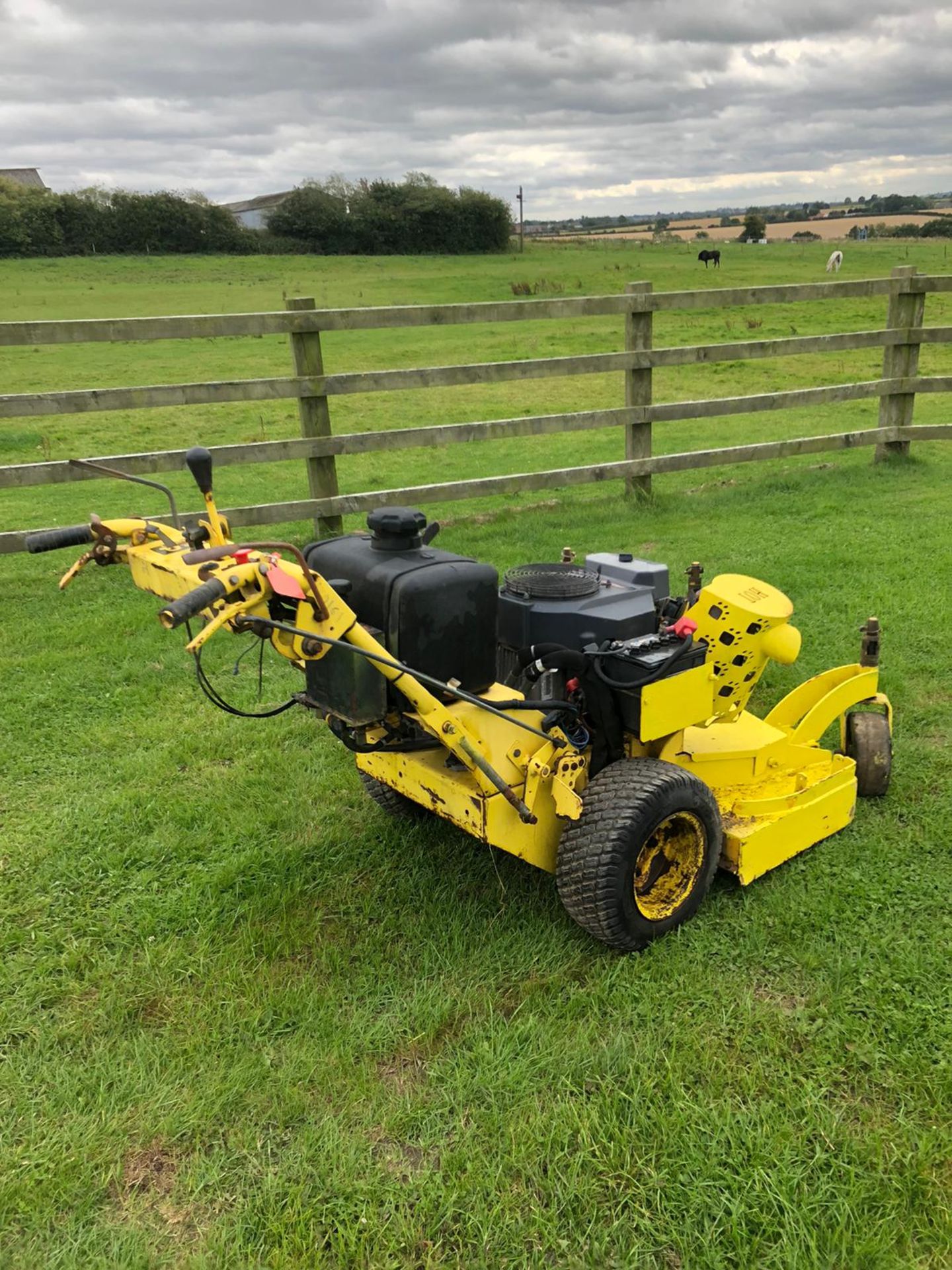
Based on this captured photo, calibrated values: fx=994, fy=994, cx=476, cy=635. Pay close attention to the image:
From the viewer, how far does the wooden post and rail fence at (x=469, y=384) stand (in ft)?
19.7

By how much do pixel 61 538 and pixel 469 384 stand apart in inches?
209

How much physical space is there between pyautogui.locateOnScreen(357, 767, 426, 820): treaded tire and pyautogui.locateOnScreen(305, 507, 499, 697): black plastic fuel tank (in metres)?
0.90

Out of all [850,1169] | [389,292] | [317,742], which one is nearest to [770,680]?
[317,742]

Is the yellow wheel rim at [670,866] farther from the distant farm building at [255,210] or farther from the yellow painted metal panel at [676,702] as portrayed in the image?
the distant farm building at [255,210]

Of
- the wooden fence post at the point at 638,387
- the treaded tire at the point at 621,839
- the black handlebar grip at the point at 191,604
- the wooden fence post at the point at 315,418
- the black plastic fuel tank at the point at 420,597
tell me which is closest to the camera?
the black handlebar grip at the point at 191,604

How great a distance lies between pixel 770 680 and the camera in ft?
15.5

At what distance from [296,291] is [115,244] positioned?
20246 mm

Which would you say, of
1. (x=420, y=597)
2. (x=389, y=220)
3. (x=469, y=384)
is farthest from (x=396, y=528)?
(x=389, y=220)

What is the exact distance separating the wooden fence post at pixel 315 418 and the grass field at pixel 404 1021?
1686 millimetres

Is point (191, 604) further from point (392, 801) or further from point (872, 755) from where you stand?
point (872, 755)

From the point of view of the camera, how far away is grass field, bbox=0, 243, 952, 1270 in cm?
215

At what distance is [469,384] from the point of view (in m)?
7.54

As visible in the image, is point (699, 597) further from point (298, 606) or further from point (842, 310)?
point (842, 310)

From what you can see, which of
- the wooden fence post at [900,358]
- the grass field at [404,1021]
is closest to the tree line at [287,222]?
the wooden fence post at [900,358]
